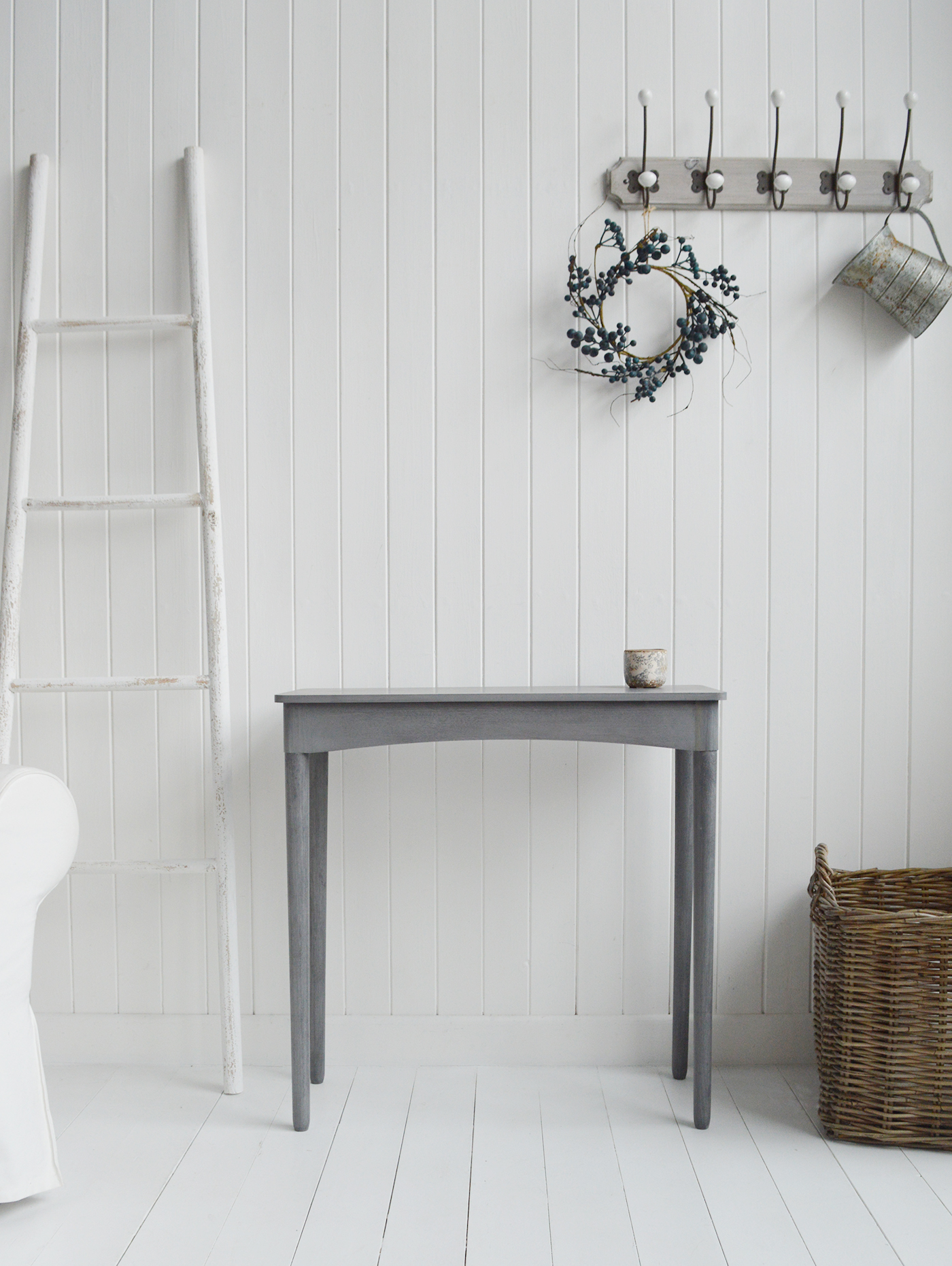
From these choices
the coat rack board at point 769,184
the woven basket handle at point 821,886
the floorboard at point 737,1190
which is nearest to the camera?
the floorboard at point 737,1190

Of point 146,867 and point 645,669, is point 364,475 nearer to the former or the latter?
point 645,669

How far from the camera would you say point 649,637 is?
200 cm

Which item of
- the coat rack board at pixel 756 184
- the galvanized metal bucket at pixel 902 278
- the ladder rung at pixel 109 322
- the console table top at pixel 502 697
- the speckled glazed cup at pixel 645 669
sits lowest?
the console table top at pixel 502 697

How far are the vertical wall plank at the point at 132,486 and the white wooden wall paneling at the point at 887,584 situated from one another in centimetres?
151

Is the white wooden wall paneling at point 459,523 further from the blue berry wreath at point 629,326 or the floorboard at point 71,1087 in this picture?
the floorboard at point 71,1087

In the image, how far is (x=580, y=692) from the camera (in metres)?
1.66

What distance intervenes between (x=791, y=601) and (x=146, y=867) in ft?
4.80

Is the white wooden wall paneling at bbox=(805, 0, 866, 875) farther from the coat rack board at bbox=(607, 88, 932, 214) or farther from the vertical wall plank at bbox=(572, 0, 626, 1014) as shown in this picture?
the vertical wall plank at bbox=(572, 0, 626, 1014)

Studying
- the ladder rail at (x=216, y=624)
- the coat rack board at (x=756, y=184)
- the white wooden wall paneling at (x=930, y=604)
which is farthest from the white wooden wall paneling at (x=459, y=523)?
the white wooden wall paneling at (x=930, y=604)

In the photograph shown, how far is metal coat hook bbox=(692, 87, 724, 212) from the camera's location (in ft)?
6.23

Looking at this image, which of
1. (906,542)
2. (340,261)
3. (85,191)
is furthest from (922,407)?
(85,191)

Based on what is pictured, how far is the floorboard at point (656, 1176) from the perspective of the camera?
1.35 m

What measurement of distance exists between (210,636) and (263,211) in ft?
3.02

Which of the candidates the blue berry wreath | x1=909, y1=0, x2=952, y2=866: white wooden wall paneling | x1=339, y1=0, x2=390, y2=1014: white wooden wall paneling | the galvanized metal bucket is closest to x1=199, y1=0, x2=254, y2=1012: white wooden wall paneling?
x1=339, y1=0, x2=390, y2=1014: white wooden wall paneling
